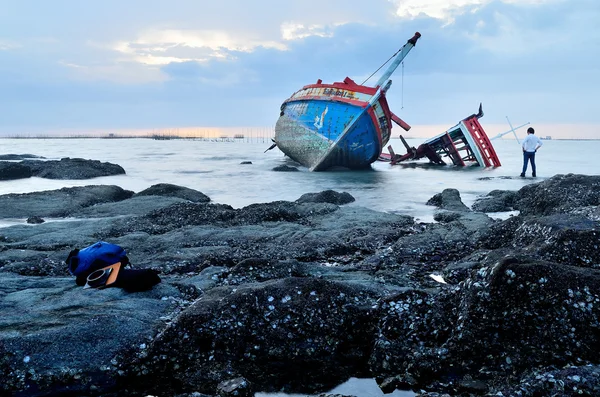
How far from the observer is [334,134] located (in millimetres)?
31500

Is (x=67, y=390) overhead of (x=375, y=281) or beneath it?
beneath

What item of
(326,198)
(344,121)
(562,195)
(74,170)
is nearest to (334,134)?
(344,121)

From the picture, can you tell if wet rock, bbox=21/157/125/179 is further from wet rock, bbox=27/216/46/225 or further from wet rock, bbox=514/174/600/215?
wet rock, bbox=514/174/600/215

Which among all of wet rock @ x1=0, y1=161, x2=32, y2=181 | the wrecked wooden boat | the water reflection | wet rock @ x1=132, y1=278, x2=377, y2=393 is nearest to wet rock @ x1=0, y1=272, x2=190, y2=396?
wet rock @ x1=132, y1=278, x2=377, y2=393

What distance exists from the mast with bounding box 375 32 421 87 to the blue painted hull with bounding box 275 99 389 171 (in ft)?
8.54

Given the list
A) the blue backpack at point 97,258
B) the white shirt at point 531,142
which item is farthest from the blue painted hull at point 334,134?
the blue backpack at point 97,258

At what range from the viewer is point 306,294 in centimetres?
550

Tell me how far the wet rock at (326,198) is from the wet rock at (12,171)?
20.2m

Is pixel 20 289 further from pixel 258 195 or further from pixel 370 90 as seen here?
pixel 370 90

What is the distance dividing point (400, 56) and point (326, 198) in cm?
1957

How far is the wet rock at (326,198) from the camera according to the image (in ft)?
53.1

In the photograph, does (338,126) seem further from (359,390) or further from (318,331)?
(359,390)

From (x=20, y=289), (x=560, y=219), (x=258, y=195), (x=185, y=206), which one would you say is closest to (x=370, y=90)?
(x=258, y=195)

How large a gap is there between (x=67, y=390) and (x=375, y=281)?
401cm
